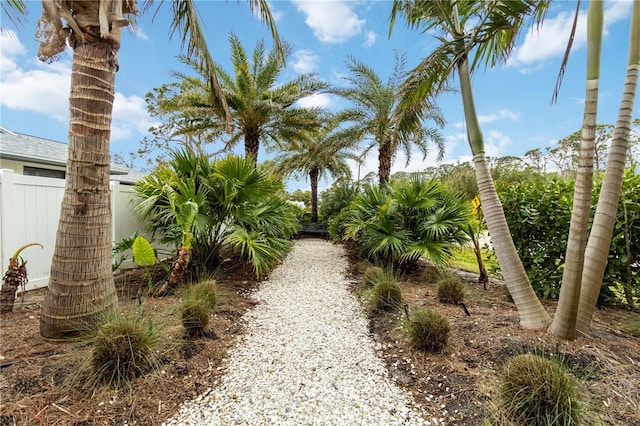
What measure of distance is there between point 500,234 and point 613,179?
96 cm

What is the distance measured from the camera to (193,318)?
2.94 m

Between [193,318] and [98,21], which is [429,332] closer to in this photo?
[193,318]

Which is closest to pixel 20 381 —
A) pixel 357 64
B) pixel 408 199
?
pixel 408 199

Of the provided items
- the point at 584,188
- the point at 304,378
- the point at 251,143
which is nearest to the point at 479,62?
the point at 584,188

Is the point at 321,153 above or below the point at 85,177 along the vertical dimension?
above

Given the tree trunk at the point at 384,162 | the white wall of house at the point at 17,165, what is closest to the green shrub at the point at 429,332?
the tree trunk at the point at 384,162

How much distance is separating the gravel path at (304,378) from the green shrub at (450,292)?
3.81ft

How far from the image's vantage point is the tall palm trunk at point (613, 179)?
7.80 feet

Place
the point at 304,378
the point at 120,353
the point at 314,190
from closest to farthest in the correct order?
1. the point at 120,353
2. the point at 304,378
3. the point at 314,190

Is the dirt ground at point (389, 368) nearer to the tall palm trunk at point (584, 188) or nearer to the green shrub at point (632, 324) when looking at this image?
the green shrub at point (632, 324)

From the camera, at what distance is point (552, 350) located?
2.38m

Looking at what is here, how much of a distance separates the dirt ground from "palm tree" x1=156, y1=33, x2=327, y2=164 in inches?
287

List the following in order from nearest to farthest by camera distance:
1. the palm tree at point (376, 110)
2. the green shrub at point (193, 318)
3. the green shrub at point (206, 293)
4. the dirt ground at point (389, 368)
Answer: the dirt ground at point (389, 368) → the green shrub at point (193, 318) → the green shrub at point (206, 293) → the palm tree at point (376, 110)

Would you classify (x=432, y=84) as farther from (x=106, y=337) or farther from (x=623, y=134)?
(x=106, y=337)
